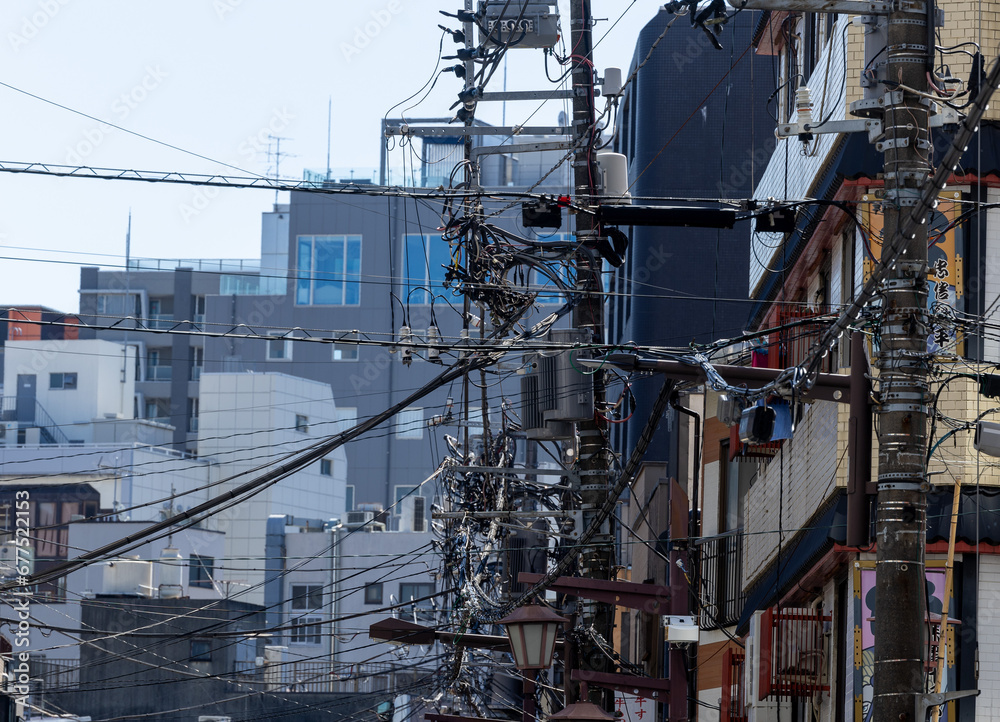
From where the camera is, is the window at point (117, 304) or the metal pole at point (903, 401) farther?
the window at point (117, 304)

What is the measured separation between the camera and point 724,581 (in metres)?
26.8

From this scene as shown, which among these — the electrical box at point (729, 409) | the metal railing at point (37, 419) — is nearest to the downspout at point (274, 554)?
the metal railing at point (37, 419)

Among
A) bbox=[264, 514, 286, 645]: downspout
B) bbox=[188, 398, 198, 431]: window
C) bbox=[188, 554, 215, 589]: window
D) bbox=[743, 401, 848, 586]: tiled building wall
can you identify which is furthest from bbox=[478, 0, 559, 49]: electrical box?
bbox=[188, 398, 198, 431]: window

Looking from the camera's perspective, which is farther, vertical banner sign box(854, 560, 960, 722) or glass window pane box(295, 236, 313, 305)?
glass window pane box(295, 236, 313, 305)

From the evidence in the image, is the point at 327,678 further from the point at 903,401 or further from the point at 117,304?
the point at 903,401

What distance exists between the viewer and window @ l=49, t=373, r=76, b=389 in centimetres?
8812

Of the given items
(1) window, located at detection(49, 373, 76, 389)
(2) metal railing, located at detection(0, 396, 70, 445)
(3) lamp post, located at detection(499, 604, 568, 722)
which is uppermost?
(1) window, located at detection(49, 373, 76, 389)

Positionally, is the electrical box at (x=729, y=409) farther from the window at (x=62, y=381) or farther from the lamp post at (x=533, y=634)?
the window at (x=62, y=381)

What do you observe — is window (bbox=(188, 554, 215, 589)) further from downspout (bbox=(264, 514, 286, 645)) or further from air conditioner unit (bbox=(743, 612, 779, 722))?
air conditioner unit (bbox=(743, 612, 779, 722))

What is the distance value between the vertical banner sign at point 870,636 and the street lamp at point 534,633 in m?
3.29

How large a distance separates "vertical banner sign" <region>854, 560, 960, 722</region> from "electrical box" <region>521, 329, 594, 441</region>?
4.64 m

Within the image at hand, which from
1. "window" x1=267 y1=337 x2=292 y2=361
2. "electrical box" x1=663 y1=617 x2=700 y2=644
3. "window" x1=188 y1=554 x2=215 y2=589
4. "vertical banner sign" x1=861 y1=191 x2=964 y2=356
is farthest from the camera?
"window" x1=267 y1=337 x2=292 y2=361

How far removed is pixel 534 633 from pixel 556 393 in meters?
3.83

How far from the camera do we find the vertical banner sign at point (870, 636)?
14.5 metres
